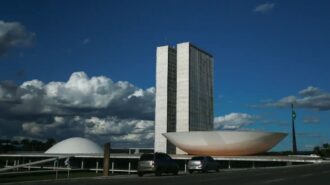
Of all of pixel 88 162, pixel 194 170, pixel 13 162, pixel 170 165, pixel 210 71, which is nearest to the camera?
pixel 170 165

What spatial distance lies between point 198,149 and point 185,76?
4758 cm

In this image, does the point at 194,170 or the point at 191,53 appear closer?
the point at 194,170

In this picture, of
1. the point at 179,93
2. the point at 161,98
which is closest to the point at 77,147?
the point at 161,98

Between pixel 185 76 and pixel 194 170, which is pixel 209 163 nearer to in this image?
pixel 194 170

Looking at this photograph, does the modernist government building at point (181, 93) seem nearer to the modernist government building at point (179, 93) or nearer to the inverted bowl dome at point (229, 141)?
the modernist government building at point (179, 93)

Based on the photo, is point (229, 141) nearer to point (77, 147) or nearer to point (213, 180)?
point (77, 147)

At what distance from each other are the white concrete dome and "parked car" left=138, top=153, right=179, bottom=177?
78175 millimetres

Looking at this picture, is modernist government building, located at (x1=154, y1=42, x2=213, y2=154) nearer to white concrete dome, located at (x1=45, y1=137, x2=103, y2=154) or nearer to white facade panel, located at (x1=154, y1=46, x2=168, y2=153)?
white facade panel, located at (x1=154, y1=46, x2=168, y2=153)

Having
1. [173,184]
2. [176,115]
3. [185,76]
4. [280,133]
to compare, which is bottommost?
[173,184]

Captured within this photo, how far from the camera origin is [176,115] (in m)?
135

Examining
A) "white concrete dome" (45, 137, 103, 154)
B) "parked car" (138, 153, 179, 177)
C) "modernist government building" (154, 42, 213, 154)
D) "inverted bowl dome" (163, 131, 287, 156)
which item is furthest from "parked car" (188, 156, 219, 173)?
"modernist government building" (154, 42, 213, 154)

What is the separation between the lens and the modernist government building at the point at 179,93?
5212 inches

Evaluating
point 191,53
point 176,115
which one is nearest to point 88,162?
point 176,115

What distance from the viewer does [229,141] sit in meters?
85.2
